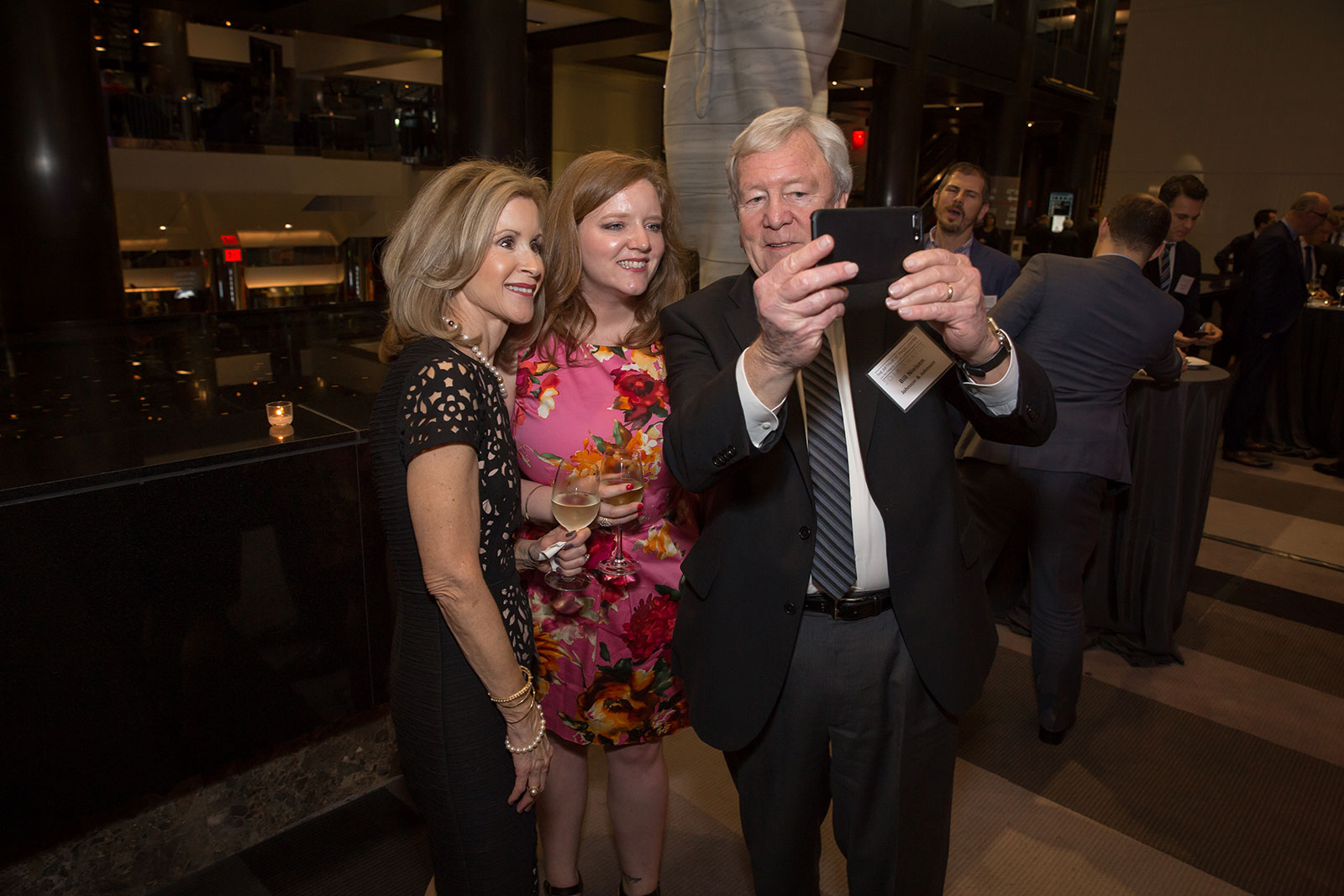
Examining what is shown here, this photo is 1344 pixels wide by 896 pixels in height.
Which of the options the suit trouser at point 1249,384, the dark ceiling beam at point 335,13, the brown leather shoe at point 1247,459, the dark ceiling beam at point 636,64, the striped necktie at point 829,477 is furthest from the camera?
the dark ceiling beam at point 636,64

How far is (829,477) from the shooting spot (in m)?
1.43

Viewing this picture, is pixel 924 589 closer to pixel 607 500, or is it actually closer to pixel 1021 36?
Answer: pixel 607 500

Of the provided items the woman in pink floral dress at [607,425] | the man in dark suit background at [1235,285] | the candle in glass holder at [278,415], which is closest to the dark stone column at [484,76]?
the candle in glass holder at [278,415]

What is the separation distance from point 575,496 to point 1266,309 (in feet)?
20.8

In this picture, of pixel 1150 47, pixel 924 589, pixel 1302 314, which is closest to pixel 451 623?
pixel 924 589

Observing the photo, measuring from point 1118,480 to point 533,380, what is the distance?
2120mm

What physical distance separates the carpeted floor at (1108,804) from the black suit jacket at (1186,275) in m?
2.11

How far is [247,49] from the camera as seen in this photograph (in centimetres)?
1396

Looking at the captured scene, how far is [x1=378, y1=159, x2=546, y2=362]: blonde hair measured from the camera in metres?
1.53

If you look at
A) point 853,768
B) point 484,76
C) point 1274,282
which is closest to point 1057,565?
point 853,768

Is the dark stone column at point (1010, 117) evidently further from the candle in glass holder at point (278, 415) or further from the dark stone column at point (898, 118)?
the candle in glass holder at point (278, 415)

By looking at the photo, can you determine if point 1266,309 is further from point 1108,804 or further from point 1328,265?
point 1108,804

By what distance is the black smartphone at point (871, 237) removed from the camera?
104cm

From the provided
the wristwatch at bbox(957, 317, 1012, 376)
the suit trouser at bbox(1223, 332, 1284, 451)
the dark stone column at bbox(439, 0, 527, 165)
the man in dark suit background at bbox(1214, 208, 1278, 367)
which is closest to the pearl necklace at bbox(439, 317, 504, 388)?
the wristwatch at bbox(957, 317, 1012, 376)
